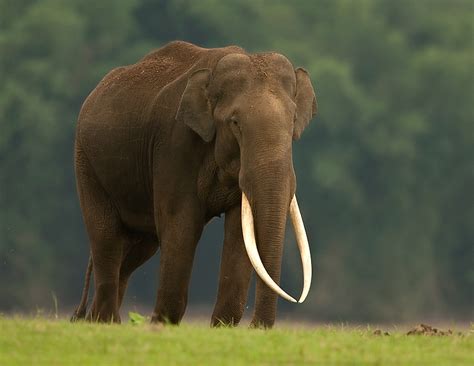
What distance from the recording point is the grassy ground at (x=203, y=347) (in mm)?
9812

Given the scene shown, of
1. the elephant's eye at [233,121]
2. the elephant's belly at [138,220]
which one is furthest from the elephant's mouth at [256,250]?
the elephant's belly at [138,220]

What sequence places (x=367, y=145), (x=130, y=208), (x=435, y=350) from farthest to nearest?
(x=367, y=145)
(x=130, y=208)
(x=435, y=350)

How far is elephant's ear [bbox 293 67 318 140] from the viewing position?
1320 centimetres

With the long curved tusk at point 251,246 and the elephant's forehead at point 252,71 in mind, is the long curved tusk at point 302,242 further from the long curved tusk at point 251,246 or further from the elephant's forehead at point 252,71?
the elephant's forehead at point 252,71

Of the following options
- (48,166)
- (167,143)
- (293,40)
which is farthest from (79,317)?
(293,40)

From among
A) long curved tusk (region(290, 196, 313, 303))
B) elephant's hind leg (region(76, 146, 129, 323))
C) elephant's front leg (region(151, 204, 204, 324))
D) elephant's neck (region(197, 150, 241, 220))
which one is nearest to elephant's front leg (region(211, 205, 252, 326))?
elephant's neck (region(197, 150, 241, 220))

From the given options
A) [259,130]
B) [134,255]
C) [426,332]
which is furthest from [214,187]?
[134,255]

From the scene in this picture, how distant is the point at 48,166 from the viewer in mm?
38500

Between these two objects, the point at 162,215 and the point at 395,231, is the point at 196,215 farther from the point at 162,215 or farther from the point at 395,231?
the point at 395,231

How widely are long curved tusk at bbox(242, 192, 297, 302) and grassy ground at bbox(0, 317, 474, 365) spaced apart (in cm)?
72

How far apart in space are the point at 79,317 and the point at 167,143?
216 cm

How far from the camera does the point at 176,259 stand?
13195 mm

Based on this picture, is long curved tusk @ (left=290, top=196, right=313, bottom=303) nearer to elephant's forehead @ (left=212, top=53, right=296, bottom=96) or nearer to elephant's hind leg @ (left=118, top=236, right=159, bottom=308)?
elephant's forehead @ (left=212, top=53, right=296, bottom=96)

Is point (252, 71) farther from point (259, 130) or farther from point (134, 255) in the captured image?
point (134, 255)
